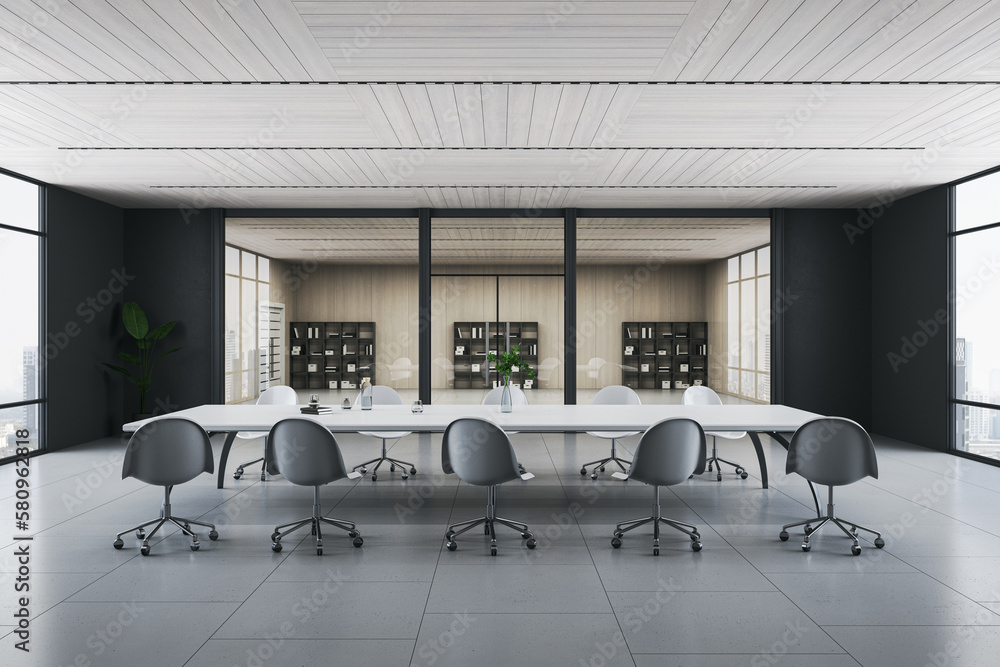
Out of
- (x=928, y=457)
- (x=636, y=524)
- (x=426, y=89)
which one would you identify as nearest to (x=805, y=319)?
(x=928, y=457)

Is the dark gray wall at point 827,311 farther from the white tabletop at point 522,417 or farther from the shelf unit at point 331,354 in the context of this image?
the shelf unit at point 331,354

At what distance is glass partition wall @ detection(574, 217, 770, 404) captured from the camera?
26.3ft

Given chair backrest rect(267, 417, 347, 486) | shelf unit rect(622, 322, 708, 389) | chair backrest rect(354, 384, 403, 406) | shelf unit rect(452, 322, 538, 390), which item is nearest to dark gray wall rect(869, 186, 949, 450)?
shelf unit rect(622, 322, 708, 389)

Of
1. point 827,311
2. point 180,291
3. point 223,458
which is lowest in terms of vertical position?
point 223,458

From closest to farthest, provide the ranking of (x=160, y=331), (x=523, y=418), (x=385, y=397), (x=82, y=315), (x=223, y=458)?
(x=523, y=418)
(x=223, y=458)
(x=385, y=397)
(x=82, y=315)
(x=160, y=331)

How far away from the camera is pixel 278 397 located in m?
6.09

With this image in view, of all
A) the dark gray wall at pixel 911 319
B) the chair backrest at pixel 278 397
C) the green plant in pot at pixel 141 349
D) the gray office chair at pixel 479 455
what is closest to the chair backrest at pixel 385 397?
the chair backrest at pixel 278 397

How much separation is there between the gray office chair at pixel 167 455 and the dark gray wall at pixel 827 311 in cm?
721

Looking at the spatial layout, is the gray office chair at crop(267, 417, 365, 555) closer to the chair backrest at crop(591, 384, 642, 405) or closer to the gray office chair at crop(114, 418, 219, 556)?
the gray office chair at crop(114, 418, 219, 556)

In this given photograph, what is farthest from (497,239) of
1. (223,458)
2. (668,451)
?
(668,451)

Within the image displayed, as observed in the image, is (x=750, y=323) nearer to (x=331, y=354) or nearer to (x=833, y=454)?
(x=833, y=454)

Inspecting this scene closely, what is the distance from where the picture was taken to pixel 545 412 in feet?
16.8

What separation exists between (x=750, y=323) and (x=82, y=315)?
27.3 feet

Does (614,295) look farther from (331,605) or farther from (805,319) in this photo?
(331,605)
